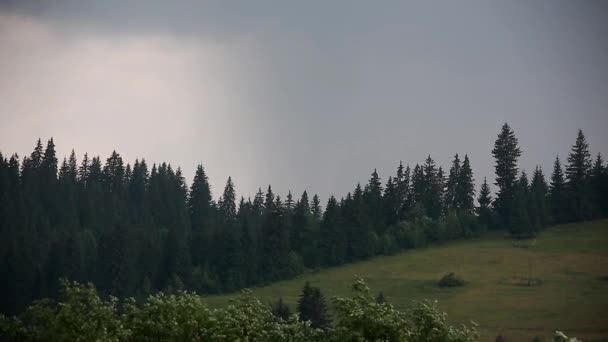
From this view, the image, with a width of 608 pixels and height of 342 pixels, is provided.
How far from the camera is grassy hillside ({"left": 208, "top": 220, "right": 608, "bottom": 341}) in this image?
4742 inches

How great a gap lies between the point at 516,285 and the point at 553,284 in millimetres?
6031

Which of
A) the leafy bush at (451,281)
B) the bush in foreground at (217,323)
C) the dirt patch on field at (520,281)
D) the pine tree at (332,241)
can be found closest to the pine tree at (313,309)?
the leafy bush at (451,281)

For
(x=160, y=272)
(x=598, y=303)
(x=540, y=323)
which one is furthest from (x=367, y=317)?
(x=160, y=272)

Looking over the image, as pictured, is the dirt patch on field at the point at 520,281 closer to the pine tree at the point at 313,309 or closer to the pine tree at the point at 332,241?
the pine tree at the point at 332,241

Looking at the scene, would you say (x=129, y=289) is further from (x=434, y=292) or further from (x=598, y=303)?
(x=598, y=303)

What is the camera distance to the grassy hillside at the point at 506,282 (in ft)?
395

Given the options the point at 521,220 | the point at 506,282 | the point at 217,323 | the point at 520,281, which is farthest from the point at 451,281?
the point at 217,323

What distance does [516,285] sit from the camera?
144 m

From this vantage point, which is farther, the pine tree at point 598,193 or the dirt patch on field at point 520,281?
the pine tree at point 598,193

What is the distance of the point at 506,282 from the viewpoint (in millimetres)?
147250

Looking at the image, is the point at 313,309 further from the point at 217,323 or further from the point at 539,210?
the point at 539,210

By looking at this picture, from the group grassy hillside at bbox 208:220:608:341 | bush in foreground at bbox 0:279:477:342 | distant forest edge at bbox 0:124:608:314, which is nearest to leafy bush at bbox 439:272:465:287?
grassy hillside at bbox 208:220:608:341

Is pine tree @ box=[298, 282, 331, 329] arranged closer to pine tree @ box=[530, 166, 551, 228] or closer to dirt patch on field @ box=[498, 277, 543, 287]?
dirt patch on field @ box=[498, 277, 543, 287]

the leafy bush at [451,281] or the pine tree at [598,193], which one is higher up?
the pine tree at [598,193]
